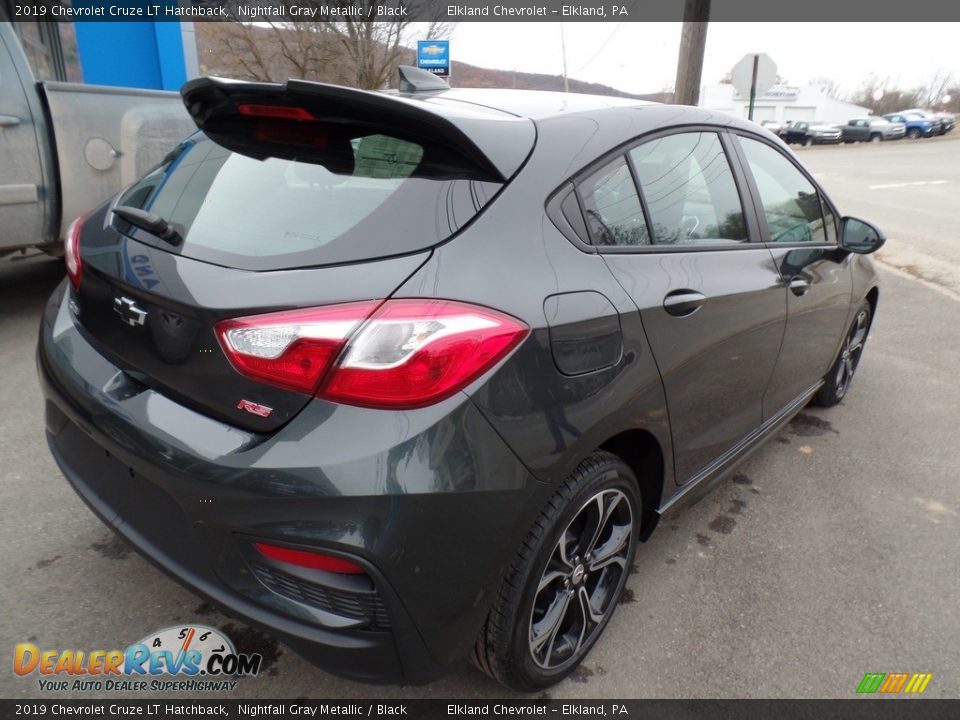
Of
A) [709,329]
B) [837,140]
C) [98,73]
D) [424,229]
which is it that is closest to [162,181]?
[424,229]

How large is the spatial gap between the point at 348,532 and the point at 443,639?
0.39 m

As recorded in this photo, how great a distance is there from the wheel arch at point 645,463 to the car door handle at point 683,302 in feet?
1.24

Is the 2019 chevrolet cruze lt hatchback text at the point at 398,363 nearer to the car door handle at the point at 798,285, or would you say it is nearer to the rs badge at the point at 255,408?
the rs badge at the point at 255,408

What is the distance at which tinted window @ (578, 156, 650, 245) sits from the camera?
1.92 metres

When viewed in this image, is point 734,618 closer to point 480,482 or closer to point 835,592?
point 835,592

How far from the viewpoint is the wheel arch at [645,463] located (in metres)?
2.07

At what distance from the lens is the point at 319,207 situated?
1.76 metres

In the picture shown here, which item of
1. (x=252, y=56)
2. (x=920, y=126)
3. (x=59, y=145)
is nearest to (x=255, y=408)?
(x=59, y=145)

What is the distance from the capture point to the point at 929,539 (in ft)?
9.53

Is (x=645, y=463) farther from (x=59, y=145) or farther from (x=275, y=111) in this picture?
(x=59, y=145)

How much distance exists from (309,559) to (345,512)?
154 mm

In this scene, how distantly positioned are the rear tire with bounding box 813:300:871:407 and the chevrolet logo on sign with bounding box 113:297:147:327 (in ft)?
11.4

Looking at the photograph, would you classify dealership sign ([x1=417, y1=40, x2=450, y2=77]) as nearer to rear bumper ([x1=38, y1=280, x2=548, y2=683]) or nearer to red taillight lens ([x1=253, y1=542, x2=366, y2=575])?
rear bumper ([x1=38, y1=280, x2=548, y2=683])

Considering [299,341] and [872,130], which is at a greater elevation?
[299,341]
